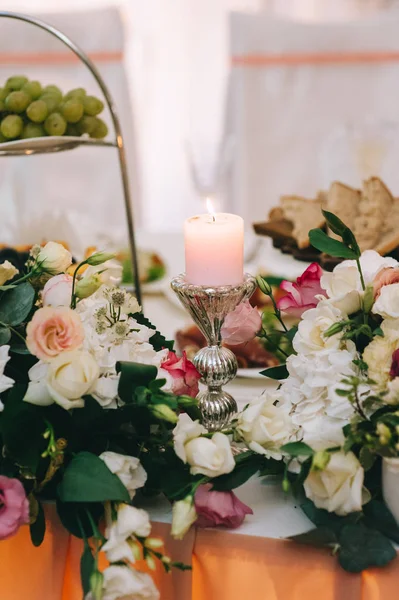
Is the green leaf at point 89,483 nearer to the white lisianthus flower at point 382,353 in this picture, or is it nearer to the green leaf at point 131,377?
the green leaf at point 131,377

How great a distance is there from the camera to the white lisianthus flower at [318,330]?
0.62 m

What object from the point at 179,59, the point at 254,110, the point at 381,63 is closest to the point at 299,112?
the point at 254,110

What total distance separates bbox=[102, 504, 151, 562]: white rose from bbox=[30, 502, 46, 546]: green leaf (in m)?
0.09

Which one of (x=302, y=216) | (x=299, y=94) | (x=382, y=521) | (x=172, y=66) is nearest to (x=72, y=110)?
(x=302, y=216)

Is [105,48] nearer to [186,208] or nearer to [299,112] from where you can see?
[299,112]

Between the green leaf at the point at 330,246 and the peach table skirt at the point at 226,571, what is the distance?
26cm

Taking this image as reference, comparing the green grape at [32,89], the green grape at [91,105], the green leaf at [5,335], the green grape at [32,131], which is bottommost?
the green leaf at [5,335]

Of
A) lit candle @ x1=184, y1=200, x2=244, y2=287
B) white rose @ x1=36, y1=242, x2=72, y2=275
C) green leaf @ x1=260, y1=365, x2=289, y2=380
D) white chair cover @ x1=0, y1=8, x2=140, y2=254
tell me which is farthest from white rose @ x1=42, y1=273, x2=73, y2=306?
white chair cover @ x1=0, y1=8, x2=140, y2=254

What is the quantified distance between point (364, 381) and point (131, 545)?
0.74ft

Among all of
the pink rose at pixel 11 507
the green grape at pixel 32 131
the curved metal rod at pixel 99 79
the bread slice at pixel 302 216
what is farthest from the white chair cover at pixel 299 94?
the pink rose at pixel 11 507

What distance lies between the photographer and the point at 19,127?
959 mm

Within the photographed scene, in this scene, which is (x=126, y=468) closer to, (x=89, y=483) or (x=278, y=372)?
(x=89, y=483)

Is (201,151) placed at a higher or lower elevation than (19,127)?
lower

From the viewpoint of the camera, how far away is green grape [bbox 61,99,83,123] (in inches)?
38.9
